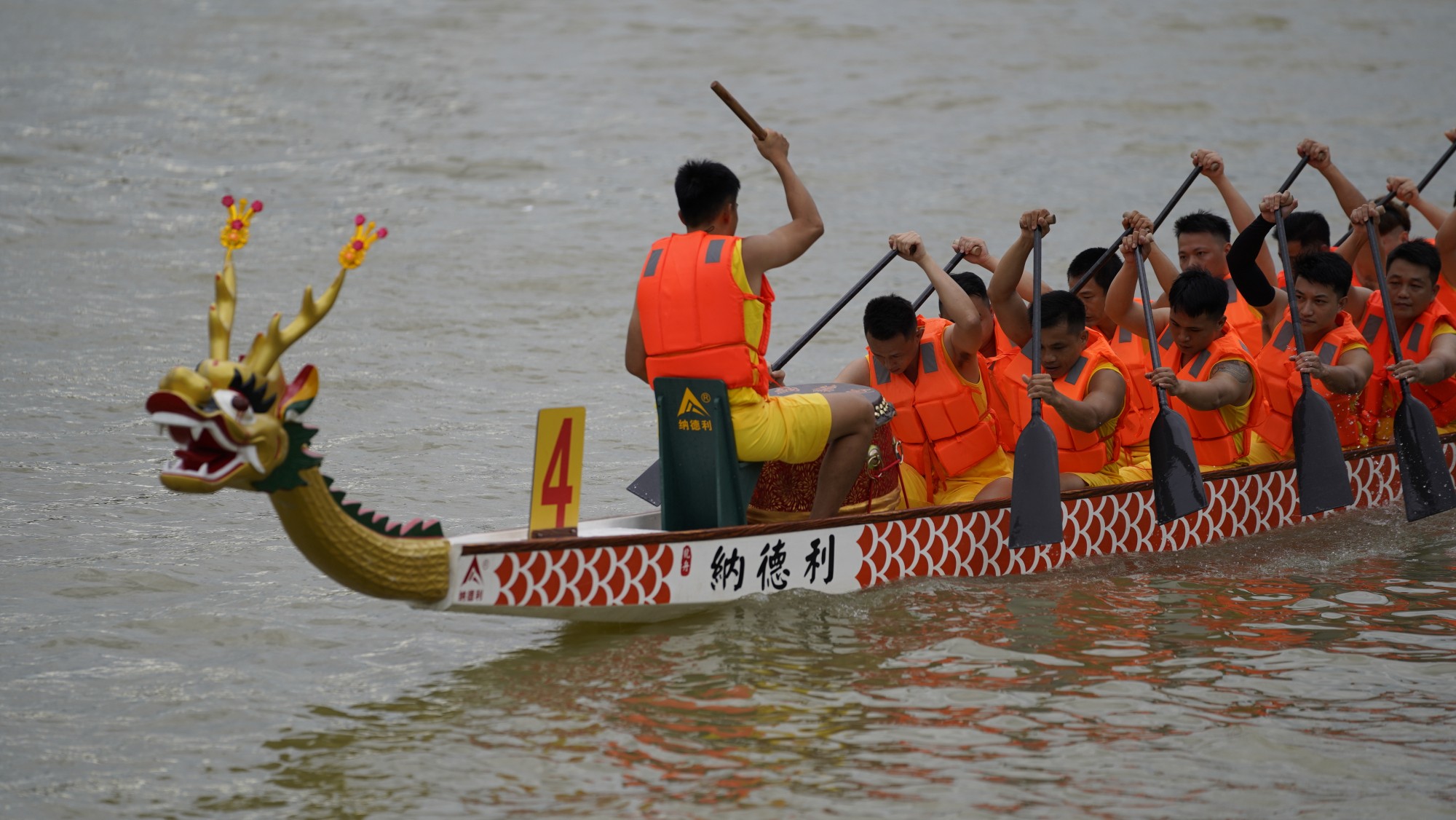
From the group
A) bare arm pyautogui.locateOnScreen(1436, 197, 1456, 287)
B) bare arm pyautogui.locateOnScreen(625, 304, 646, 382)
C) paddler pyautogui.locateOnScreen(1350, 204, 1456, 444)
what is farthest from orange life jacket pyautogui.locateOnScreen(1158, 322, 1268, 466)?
bare arm pyautogui.locateOnScreen(625, 304, 646, 382)

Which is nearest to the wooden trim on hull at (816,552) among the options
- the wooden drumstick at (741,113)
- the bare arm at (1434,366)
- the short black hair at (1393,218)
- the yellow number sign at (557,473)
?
the yellow number sign at (557,473)

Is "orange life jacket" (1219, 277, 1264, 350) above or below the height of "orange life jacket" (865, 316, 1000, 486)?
above

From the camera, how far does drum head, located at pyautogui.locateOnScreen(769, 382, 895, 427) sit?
5852 millimetres

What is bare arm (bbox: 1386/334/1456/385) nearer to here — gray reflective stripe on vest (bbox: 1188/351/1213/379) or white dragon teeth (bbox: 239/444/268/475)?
gray reflective stripe on vest (bbox: 1188/351/1213/379)

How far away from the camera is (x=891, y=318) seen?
20.5ft

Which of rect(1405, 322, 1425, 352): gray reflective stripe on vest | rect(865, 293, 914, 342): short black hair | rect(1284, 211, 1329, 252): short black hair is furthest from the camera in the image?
rect(1284, 211, 1329, 252): short black hair

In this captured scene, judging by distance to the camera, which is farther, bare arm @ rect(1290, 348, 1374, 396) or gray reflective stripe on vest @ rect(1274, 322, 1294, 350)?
gray reflective stripe on vest @ rect(1274, 322, 1294, 350)

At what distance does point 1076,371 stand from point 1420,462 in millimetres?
1782

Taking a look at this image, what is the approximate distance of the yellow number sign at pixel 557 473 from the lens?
5164 millimetres

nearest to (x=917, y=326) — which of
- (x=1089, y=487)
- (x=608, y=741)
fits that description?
(x=1089, y=487)

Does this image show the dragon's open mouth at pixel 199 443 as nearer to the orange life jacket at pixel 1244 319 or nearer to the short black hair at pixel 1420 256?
the orange life jacket at pixel 1244 319

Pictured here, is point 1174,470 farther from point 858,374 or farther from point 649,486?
point 649,486

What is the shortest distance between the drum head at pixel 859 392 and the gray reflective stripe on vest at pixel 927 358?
1.57 feet

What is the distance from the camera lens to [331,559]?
4832 mm
